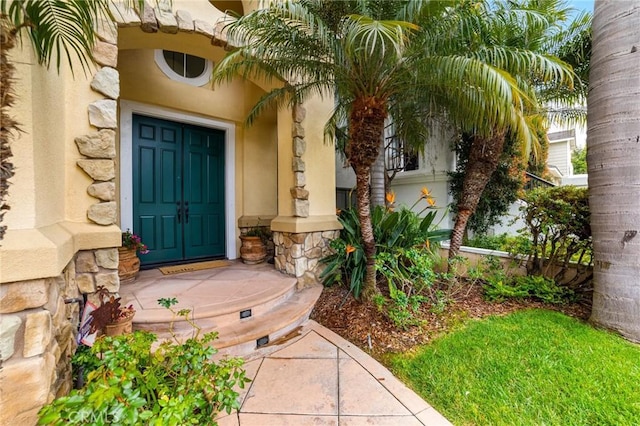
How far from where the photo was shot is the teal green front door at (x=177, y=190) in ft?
14.6

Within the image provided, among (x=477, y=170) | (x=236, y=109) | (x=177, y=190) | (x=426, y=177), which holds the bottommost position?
(x=177, y=190)

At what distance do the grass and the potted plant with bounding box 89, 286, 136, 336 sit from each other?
2.45 meters

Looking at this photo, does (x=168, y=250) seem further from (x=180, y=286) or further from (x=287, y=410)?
(x=287, y=410)

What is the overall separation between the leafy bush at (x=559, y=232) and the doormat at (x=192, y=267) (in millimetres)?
5047

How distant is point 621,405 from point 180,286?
4.40m

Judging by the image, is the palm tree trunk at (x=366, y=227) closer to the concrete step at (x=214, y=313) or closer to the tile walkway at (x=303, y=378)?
the tile walkway at (x=303, y=378)

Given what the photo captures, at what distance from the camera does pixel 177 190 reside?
479cm

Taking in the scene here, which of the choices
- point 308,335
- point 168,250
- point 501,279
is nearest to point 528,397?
point 308,335

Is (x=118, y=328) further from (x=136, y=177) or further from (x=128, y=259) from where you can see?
(x=136, y=177)

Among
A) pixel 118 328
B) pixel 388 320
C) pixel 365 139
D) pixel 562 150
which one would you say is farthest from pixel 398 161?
pixel 562 150

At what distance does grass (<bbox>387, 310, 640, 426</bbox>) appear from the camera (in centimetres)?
193

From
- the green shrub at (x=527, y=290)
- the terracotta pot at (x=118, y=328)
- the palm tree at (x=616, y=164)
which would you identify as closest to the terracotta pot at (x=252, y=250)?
the terracotta pot at (x=118, y=328)

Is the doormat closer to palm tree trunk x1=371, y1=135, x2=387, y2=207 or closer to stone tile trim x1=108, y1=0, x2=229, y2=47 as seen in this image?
palm tree trunk x1=371, y1=135, x2=387, y2=207

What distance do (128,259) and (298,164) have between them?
2779mm
